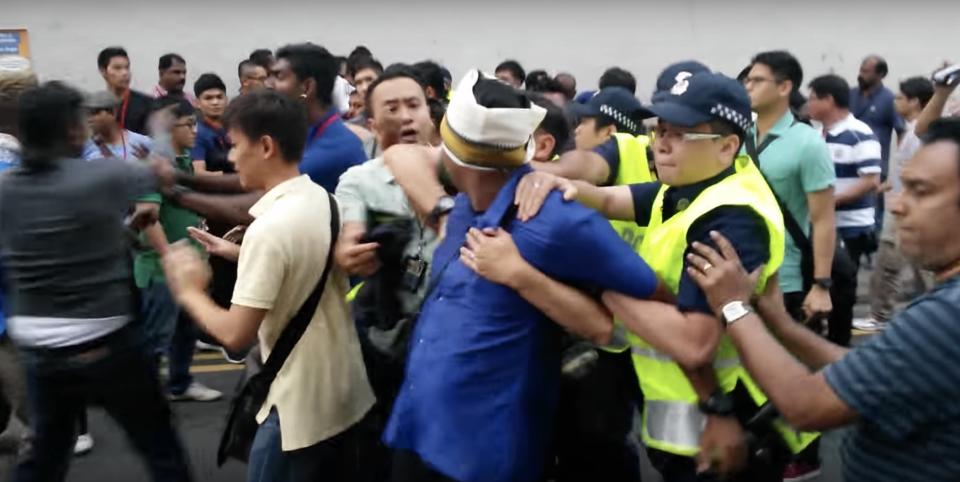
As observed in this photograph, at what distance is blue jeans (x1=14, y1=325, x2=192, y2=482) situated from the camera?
335cm

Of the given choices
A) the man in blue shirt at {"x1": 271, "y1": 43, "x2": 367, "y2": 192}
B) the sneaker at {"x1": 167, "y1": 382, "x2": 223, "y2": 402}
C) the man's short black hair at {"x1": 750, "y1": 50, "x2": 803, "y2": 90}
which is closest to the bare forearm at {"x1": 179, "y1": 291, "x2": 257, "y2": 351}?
the man in blue shirt at {"x1": 271, "y1": 43, "x2": 367, "y2": 192}

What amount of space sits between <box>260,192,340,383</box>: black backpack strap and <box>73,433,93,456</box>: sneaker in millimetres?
2435

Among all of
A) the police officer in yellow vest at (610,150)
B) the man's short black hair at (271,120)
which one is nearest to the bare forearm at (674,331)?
the police officer in yellow vest at (610,150)

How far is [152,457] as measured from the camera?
139 inches

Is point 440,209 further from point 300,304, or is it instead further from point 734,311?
point 734,311

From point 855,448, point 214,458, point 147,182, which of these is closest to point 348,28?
point 214,458

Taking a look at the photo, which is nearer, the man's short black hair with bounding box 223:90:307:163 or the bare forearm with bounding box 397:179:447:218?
the man's short black hair with bounding box 223:90:307:163

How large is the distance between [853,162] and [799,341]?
407cm

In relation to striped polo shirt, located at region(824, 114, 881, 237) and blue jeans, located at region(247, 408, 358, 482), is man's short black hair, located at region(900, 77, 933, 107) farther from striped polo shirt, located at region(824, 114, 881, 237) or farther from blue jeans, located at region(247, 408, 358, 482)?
blue jeans, located at region(247, 408, 358, 482)

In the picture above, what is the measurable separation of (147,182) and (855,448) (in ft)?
8.33

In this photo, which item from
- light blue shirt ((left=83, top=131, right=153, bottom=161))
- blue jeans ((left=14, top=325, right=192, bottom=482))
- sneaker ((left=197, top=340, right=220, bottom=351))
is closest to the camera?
blue jeans ((left=14, top=325, right=192, bottom=482))

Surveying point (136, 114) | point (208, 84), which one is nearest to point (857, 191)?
point (208, 84)

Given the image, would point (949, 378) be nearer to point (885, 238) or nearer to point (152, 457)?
point (152, 457)

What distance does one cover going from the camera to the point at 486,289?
246 cm
